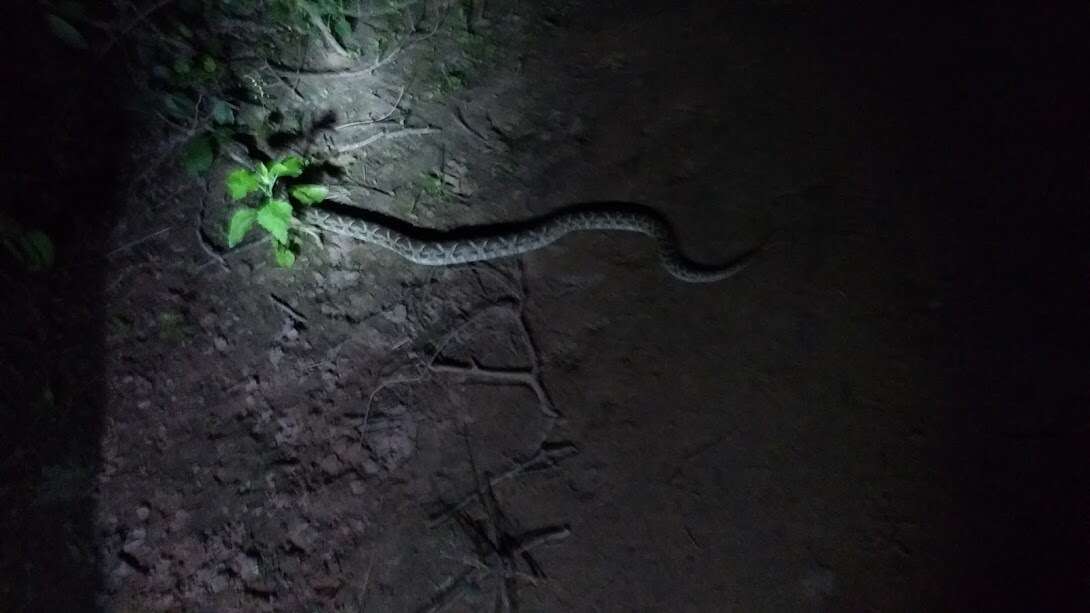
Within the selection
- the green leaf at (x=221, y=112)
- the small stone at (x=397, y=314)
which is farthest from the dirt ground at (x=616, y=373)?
the green leaf at (x=221, y=112)

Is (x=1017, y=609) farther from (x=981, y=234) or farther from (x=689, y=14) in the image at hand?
(x=689, y=14)

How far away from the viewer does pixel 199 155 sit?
16.0ft

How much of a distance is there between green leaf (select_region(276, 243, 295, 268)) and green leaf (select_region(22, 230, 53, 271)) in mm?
1484

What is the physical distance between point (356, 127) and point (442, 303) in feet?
7.04

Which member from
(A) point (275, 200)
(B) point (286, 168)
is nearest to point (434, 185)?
(B) point (286, 168)

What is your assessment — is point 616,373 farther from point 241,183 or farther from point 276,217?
point 241,183

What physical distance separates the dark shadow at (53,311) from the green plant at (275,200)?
1.07m

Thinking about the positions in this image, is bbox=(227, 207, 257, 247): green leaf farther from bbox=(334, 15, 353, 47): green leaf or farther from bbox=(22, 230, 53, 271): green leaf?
bbox=(334, 15, 353, 47): green leaf

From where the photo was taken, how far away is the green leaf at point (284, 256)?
458cm

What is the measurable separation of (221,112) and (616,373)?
13.9 ft

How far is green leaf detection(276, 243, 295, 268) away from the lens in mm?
4582

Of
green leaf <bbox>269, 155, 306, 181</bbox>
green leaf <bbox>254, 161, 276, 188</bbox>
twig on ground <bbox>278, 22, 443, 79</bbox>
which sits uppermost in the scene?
twig on ground <bbox>278, 22, 443, 79</bbox>

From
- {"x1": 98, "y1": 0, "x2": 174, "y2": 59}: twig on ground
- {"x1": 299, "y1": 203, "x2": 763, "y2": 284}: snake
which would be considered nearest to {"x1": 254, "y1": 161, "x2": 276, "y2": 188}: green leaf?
{"x1": 299, "y1": 203, "x2": 763, "y2": 284}: snake

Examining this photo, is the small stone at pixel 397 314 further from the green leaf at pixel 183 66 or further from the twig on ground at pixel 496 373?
the green leaf at pixel 183 66
